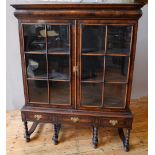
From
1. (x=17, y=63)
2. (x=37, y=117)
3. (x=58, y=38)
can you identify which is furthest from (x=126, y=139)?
(x=17, y=63)

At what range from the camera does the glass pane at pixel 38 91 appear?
173cm

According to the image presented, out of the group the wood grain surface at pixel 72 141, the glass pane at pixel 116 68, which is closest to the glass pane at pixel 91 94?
the glass pane at pixel 116 68

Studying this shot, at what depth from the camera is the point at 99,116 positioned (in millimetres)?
1698

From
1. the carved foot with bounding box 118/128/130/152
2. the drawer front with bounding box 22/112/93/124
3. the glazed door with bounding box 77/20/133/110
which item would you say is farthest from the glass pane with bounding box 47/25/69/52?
the carved foot with bounding box 118/128/130/152

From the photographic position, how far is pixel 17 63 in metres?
2.29

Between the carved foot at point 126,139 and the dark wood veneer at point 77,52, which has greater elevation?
the dark wood veneer at point 77,52

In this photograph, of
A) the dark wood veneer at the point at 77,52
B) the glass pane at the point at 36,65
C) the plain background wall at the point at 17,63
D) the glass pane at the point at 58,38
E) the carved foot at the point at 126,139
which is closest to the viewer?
the dark wood veneer at the point at 77,52

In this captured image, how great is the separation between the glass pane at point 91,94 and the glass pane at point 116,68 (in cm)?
12

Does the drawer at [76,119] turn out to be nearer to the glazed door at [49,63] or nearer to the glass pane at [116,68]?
the glazed door at [49,63]

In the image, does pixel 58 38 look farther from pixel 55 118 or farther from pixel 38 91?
pixel 55 118

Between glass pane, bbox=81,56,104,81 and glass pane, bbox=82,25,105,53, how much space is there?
2.5 inches

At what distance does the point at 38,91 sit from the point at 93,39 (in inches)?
26.3

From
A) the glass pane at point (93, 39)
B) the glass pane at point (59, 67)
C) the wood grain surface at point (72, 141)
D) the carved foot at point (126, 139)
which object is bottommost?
the wood grain surface at point (72, 141)

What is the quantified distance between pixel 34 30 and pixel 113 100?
87cm
